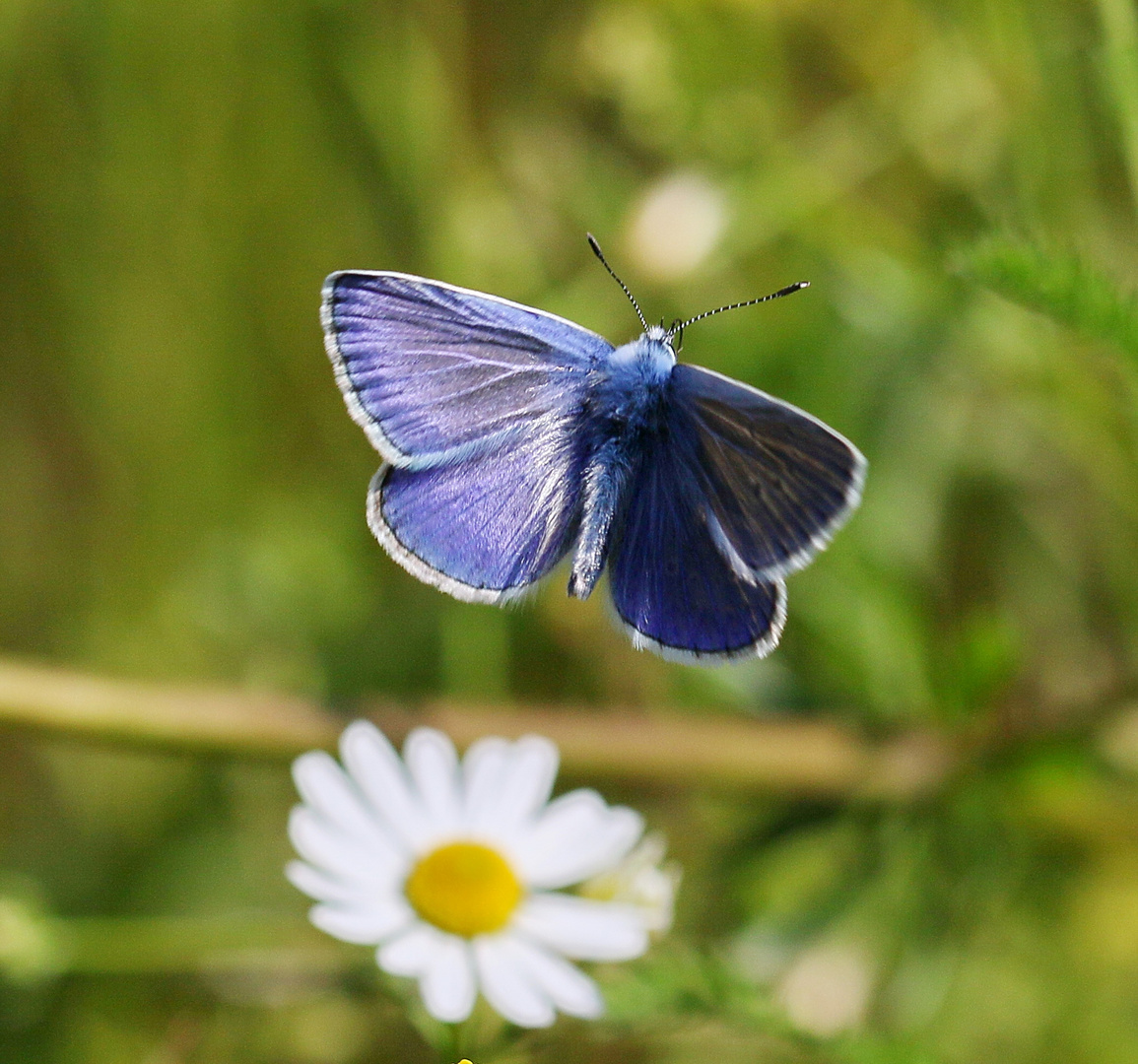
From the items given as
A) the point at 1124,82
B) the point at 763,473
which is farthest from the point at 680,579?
the point at 1124,82

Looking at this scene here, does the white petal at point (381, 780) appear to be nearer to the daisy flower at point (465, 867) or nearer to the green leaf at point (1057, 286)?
the daisy flower at point (465, 867)

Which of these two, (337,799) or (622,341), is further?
(622,341)

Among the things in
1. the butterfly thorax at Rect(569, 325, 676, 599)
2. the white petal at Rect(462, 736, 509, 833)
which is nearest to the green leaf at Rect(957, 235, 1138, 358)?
the butterfly thorax at Rect(569, 325, 676, 599)

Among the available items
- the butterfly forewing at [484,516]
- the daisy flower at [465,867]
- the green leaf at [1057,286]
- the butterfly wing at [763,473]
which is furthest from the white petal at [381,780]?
the green leaf at [1057,286]

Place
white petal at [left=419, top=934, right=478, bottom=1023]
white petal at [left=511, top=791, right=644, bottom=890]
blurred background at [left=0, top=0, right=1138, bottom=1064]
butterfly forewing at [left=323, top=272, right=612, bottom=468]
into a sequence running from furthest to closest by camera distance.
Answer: blurred background at [left=0, top=0, right=1138, bottom=1064] → butterfly forewing at [left=323, top=272, right=612, bottom=468] → white petal at [left=511, top=791, right=644, bottom=890] → white petal at [left=419, top=934, right=478, bottom=1023]

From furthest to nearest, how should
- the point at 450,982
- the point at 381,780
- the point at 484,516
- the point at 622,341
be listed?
the point at 622,341 → the point at 484,516 → the point at 381,780 → the point at 450,982

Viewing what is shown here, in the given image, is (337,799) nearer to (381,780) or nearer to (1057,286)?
(381,780)

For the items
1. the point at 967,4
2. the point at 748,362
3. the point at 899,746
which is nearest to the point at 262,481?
the point at 748,362

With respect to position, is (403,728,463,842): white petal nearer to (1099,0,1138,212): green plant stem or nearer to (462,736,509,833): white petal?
(462,736,509,833): white petal
